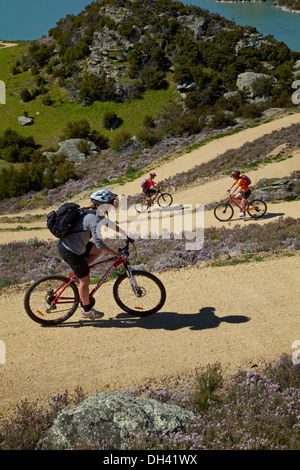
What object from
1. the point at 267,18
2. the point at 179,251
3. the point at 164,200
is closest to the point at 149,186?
the point at 164,200

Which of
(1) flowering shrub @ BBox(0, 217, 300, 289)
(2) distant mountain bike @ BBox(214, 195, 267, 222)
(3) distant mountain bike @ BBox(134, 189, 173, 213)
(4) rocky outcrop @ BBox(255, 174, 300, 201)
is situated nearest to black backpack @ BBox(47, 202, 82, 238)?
(1) flowering shrub @ BBox(0, 217, 300, 289)

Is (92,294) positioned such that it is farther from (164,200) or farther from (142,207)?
(164,200)

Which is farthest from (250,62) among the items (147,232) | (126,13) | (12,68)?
(147,232)

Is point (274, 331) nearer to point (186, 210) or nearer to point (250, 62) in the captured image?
point (186, 210)

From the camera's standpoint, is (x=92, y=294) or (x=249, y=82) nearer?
(x=92, y=294)

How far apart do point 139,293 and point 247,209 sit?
364 inches

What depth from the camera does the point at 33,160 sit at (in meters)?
38.9

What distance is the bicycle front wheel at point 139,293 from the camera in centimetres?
701

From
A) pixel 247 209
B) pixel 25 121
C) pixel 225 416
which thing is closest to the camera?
pixel 225 416

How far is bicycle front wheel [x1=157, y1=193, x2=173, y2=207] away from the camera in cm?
2023

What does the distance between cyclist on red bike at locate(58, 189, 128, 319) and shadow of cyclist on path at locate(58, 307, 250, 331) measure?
4.29 feet

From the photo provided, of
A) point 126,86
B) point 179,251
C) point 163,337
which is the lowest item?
point 163,337

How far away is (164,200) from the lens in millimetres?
20438

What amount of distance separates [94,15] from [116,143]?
41.1 metres
